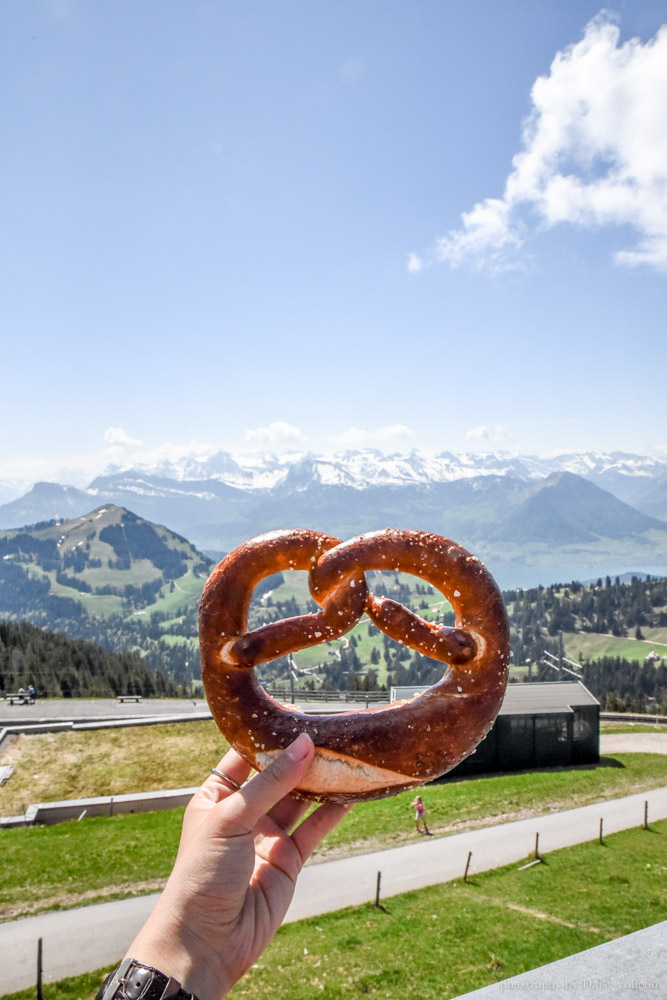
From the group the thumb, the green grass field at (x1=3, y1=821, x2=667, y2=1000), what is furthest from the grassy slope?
the thumb

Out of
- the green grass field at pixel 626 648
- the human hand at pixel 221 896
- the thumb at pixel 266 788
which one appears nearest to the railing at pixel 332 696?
the human hand at pixel 221 896

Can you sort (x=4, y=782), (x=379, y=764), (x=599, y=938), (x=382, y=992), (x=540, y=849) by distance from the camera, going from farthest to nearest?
(x=4, y=782), (x=540, y=849), (x=599, y=938), (x=382, y=992), (x=379, y=764)

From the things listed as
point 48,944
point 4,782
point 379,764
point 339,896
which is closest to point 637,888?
point 339,896

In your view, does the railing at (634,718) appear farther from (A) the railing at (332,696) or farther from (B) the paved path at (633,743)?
(A) the railing at (332,696)

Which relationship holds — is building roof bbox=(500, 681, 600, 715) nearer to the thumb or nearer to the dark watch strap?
the thumb

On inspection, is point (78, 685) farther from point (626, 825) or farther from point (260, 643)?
point (260, 643)
